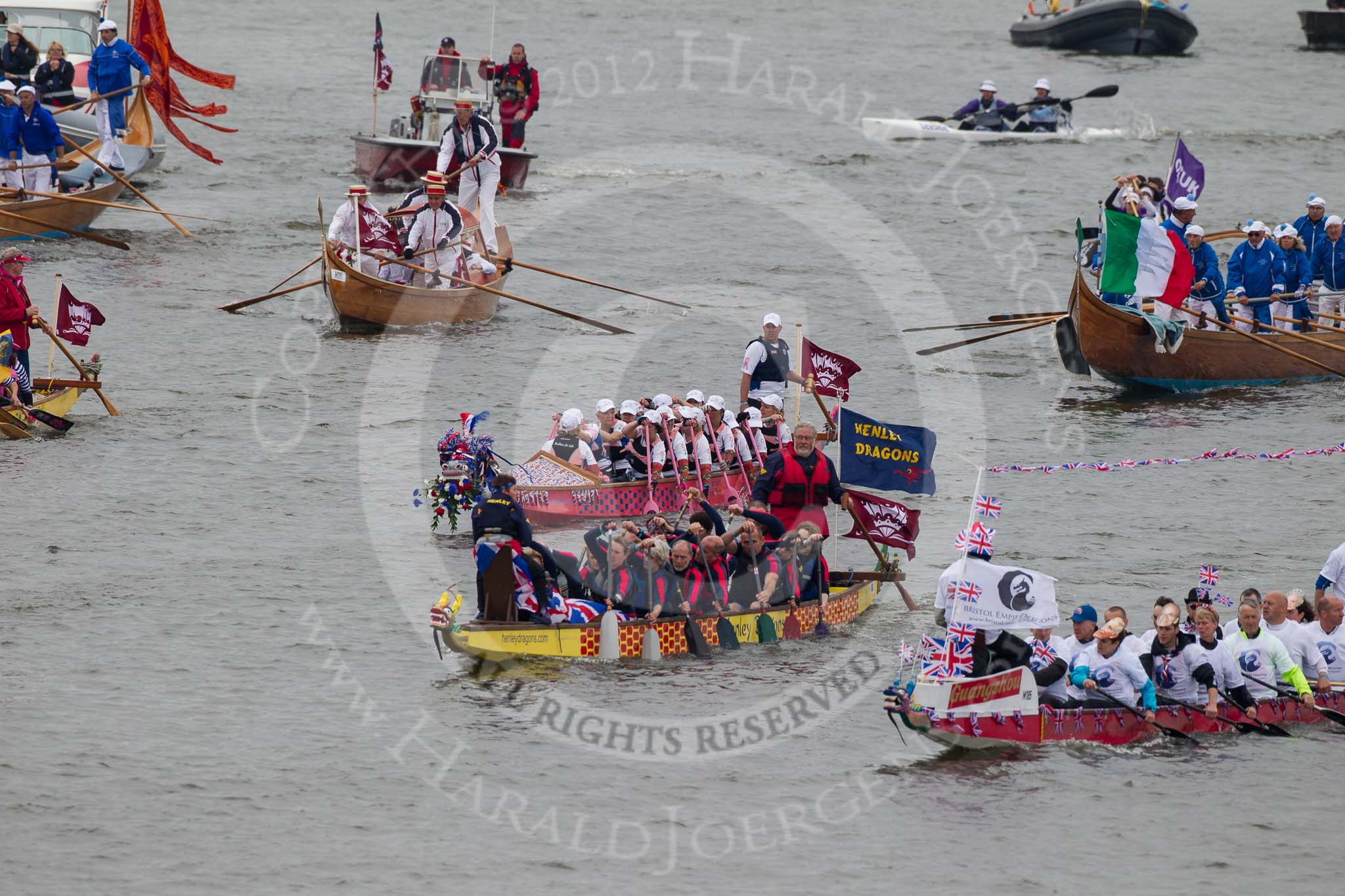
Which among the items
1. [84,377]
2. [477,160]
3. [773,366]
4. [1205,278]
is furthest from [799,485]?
[477,160]

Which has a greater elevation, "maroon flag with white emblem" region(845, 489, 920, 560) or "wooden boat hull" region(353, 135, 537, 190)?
"wooden boat hull" region(353, 135, 537, 190)

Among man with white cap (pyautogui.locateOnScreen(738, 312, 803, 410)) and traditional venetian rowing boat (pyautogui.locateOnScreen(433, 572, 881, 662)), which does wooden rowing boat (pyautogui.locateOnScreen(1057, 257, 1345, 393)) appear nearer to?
man with white cap (pyautogui.locateOnScreen(738, 312, 803, 410))

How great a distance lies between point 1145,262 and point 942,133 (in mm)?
21386

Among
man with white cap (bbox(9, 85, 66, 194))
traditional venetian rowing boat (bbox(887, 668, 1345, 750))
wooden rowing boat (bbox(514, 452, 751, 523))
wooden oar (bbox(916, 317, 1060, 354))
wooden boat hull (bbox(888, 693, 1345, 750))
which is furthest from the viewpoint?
man with white cap (bbox(9, 85, 66, 194))

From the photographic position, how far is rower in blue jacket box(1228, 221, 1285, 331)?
2573cm

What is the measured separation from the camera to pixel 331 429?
79.1ft

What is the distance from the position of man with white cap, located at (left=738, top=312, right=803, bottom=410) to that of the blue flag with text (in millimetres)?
4442

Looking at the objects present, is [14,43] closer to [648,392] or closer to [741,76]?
[648,392]

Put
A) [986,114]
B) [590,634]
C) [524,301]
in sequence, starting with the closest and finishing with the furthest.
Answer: [590,634], [524,301], [986,114]

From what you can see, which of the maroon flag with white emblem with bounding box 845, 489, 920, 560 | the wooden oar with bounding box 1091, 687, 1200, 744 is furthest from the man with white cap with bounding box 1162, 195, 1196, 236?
the wooden oar with bounding box 1091, 687, 1200, 744

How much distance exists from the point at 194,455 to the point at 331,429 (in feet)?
7.06

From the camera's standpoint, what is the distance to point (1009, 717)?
14.5 m

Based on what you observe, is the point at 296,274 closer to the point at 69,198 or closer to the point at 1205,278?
the point at 69,198

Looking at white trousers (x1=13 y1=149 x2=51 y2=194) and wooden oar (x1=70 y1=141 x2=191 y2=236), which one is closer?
white trousers (x1=13 y1=149 x2=51 y2=194)
